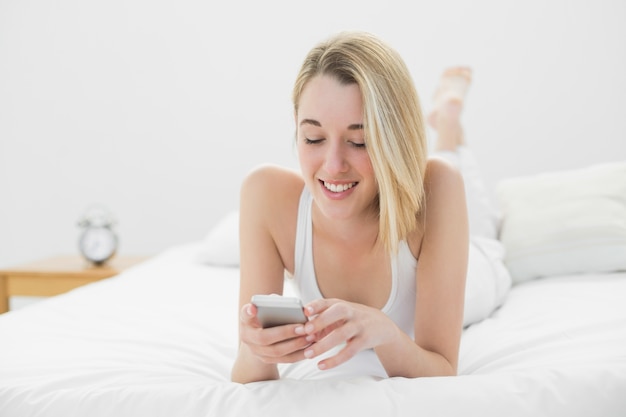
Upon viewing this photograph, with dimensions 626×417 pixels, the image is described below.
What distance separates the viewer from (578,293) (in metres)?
1.81

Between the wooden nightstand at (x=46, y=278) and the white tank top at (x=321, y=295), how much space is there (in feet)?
5.19

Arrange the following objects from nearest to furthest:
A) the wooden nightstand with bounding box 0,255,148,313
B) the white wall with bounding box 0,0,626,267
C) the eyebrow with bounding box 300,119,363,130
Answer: the eyebrow with bounding box 300,119,363,130 < the wooden nightstand with bounding box 0,255,148,313 < the white wall with bounding box 0,0,626,267

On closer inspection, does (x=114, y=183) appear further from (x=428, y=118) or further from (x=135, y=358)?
(x=135, y=358)

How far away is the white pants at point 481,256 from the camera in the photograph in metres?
1.72

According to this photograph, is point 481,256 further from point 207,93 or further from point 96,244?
point 207,93

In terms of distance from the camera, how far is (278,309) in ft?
3.15

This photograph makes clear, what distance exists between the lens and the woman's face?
1.19 m

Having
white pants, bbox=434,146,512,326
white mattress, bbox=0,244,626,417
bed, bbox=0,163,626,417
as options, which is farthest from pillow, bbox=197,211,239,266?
white pants, bbox=434,146,512,326

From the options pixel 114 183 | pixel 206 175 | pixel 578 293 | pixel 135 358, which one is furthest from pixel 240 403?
pixel 114 183

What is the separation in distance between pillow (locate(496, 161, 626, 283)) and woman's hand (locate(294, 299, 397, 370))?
1.19m

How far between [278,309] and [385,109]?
43 cm

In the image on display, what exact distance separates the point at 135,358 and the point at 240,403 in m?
0.40

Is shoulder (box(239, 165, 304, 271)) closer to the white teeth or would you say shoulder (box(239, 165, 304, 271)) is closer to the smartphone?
the white teeth

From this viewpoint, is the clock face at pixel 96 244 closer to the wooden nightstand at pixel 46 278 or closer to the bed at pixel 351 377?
the wooden nightstand at pixel 46 278
